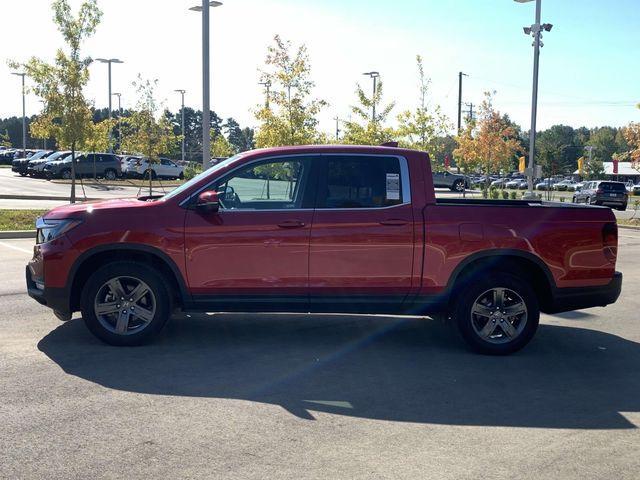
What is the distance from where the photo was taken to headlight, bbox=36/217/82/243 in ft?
20.4

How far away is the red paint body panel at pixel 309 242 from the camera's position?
6.17 m

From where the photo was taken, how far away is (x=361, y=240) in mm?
6203

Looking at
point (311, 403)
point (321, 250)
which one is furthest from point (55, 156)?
point (311, 403)

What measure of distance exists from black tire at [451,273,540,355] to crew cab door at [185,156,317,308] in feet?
4.85

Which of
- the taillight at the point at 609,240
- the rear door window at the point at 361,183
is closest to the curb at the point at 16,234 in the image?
the rear door window at the point at 361,183

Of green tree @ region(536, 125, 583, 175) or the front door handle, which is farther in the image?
green tree @ region(536, 125, 583, 175)

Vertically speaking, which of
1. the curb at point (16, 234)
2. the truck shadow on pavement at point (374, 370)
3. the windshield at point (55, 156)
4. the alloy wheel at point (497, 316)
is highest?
the windshield at point (55, 156)

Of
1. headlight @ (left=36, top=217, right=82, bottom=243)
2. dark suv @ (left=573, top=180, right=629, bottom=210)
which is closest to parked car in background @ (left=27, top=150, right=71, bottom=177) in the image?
dark suv @ (left=573, top=180, right=629, bottom=210)

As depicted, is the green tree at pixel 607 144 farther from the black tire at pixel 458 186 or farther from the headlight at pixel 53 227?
the headlight at pixel 53 227

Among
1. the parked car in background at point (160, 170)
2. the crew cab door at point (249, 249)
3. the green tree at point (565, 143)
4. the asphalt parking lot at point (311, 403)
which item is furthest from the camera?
the green tree at point (565, 143)

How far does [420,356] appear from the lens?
6363 millimetres

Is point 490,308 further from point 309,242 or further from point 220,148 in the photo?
point 220,148

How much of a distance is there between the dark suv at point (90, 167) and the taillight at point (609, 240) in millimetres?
38087

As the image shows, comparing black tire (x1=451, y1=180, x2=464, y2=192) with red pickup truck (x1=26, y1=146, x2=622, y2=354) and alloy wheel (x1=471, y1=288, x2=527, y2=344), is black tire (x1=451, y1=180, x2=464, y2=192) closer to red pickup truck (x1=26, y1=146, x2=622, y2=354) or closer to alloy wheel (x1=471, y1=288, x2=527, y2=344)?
red pickup truck (x1=26, y1=146, x2=622, y2=354)
